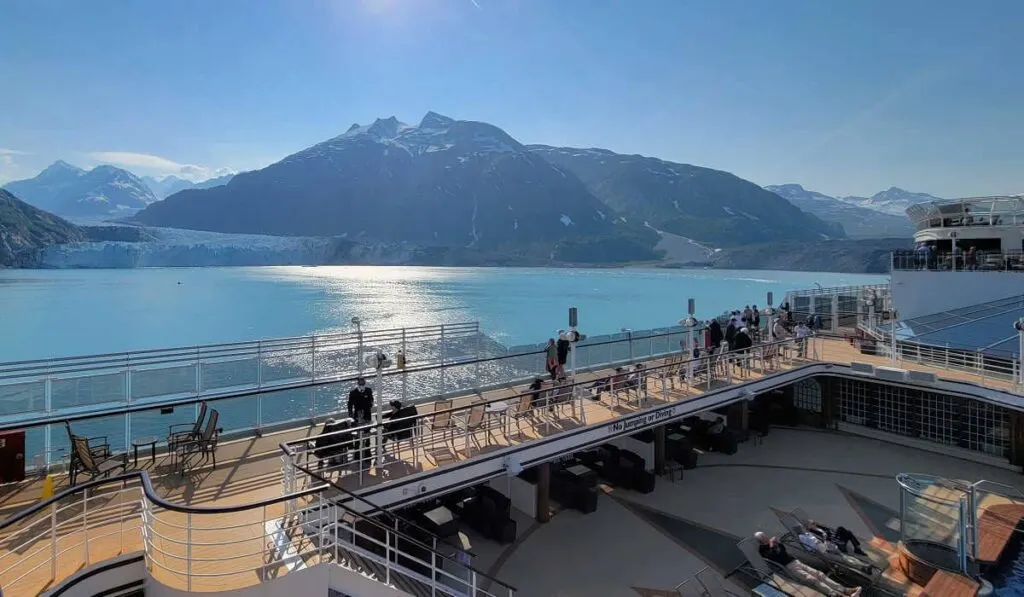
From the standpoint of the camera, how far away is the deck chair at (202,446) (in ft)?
24.8

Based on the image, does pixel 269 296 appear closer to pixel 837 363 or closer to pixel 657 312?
pixel 657 312

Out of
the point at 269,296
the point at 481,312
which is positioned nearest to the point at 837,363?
the point at 481,312

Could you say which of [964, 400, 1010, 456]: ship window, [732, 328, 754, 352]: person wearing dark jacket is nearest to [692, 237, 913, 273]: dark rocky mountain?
[964, 400, 1010, 456]: ship window

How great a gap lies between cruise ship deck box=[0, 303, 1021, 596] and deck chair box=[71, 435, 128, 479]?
0.23m

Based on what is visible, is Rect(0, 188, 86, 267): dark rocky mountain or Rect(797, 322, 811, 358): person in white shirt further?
Rect(0, 188, 86, 267): dark rocky mountain

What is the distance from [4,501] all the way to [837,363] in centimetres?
1755

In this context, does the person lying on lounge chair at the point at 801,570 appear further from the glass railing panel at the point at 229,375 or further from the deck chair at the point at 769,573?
the glass railing panel at the point at 229,375

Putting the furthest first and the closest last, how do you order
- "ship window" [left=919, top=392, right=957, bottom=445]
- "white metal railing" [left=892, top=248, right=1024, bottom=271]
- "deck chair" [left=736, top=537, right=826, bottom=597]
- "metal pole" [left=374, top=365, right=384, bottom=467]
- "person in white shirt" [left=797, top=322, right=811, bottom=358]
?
1. "white metal railing" [left=892, top=248, right=1024, bottom=271]
2. "person in white shirt" [left=797, top=322, right=811, bottom=358]
3. "ship window" [left=919, top=392, right=957, bottom=445]
4. "deck chair" [left=736, top=537, right=826, bottom=597]
5. "metal pole" [left=374, top=365, right=384, bottom=467]

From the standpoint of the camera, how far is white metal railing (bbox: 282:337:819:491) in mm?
7109

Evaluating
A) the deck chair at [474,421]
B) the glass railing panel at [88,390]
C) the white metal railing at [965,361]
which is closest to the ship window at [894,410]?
the white metal railing at [965,361]

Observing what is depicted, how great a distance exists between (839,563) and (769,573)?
1.06 m

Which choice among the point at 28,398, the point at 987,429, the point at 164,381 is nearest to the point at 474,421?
the point at 164,381

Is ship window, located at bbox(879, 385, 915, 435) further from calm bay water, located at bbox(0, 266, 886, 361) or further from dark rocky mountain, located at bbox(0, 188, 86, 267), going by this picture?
dark rocky mountain, located at bbox(0, 188, 86, 267)

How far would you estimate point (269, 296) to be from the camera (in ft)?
239
